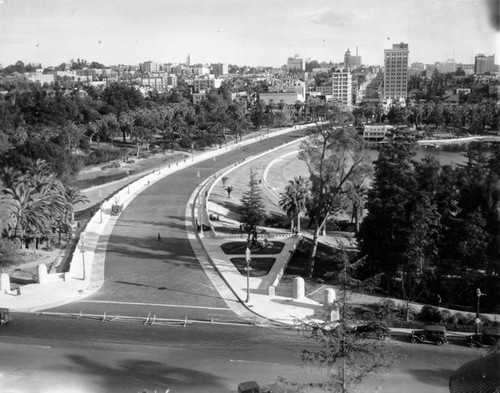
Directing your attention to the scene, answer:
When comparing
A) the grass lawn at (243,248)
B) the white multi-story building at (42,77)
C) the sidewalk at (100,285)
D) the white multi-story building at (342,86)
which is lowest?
the sidewalk at (100,285)

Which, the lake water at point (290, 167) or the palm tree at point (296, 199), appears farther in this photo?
the lake water at point (290, 167)

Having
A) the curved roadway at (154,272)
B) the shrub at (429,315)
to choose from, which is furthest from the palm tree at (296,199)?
the shrub at (429,315)

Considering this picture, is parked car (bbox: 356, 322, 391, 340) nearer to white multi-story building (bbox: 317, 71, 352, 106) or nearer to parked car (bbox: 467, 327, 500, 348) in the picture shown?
parked car (bbox: 467, 327, 500, 348)

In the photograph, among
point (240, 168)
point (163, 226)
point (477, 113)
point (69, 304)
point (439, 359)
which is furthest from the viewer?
point (477, 113)

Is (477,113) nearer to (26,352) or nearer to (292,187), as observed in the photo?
(292,187)

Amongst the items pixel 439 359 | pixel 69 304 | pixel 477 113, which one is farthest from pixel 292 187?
pixel 477 113

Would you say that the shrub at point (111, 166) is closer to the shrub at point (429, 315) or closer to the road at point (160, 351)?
the road at point (160, 351)
